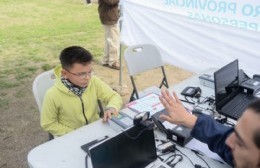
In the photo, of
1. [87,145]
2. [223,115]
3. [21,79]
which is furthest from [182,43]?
[21,79]

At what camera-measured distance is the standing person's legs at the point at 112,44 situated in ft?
16.1

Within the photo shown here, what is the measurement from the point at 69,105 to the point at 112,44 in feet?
9.51

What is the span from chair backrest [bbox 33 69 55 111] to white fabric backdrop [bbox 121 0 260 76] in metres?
1.66

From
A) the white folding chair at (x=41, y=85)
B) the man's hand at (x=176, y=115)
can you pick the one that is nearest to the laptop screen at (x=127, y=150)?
the man's hand at (x=176, y=115)

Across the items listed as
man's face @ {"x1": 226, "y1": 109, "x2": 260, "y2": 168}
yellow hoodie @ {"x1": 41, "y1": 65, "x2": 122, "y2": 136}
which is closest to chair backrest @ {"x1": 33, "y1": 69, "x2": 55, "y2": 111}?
yellow hoodie @ {"x1": 41, "y1": 65, "x2": 122, "y2": 136}

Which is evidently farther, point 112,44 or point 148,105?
point 112,44

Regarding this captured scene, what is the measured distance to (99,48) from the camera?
19.8 feet

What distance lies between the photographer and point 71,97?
2113 millimetres

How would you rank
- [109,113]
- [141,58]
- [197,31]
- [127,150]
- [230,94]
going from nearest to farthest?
[127,150], [109,113], [230,94], [141,58], [197,31]

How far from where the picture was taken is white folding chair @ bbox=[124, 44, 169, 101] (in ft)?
9.50

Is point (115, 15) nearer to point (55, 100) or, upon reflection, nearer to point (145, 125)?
point (55, 100)

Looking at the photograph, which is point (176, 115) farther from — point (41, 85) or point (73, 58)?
point (41, 85)

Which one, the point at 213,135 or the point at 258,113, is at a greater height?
the point at 258,113

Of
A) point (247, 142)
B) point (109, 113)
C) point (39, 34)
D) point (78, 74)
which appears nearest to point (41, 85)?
point (78, 74)
